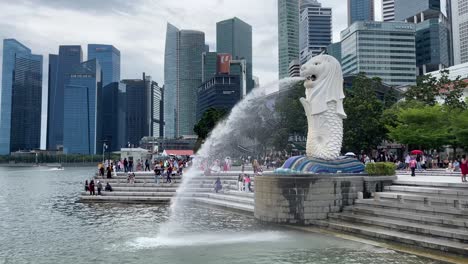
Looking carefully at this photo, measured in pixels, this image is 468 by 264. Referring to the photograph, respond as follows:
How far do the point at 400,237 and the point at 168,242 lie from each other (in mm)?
8442

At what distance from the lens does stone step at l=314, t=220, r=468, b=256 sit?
13.9m

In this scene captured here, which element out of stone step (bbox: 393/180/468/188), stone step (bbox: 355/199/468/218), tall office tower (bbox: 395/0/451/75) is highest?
tall office tower (bbox: 395/0/451/75)

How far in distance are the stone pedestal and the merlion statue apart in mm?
2194

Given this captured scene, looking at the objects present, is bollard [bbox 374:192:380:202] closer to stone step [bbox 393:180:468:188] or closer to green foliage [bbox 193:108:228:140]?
stone step [bbox 393:180:468:188]

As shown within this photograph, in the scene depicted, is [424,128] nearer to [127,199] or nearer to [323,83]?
[323,83]

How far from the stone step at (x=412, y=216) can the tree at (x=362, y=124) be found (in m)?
26.2

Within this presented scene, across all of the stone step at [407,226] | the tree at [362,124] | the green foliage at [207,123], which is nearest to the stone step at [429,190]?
the stone step at [407,226]

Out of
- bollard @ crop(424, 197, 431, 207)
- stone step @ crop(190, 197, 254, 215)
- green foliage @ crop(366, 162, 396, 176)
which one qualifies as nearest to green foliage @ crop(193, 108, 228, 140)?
stone step @ crop(190, 197, 254, 215)

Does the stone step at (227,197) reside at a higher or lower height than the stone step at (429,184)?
lower

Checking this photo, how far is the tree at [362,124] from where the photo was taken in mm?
45250

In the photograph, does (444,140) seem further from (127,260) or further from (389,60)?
(389,60)

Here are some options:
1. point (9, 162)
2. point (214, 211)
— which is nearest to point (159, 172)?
point (214, 211)

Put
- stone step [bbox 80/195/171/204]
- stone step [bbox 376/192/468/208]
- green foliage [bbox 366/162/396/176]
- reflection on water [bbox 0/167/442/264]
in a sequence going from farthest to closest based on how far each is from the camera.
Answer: stone step [bbox 80/195/171/204] < green foliage [bbox 366/162/396/176] < stone step [bbox 376/192/468/208] < reflection on water [bbox 0/167/442/264]

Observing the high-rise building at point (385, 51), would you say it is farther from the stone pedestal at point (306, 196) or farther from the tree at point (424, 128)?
the stone pedestal at point (306, 196)
